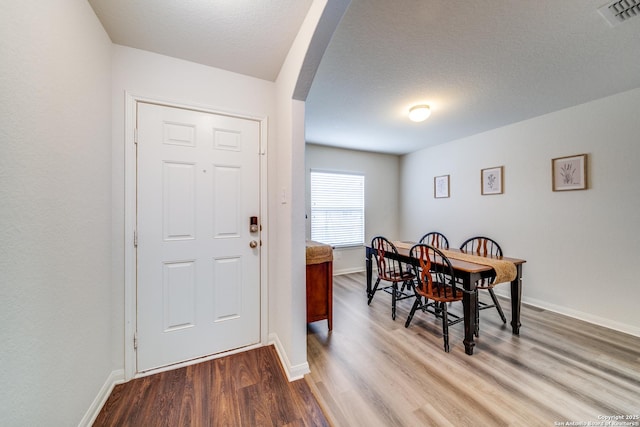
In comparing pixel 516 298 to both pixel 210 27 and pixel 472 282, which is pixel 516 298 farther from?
pixel 210 27

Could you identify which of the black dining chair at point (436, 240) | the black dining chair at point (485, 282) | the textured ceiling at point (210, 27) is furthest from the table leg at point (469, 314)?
the textured ceiling at point (210, 27)

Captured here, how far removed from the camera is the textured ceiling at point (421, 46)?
1363 millimetres

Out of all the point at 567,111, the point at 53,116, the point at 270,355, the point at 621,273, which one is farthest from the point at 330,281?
the point at 567,111

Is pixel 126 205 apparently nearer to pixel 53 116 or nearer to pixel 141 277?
pixel 141 277

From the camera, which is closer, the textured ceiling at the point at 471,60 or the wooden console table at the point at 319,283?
the textured ceiling at the point at 471,60

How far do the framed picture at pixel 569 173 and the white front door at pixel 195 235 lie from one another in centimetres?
343

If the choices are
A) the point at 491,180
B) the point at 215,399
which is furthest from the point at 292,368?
the point at 491,180

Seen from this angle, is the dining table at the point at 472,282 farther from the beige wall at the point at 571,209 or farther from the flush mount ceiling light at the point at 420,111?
the flush mount ceiling light at the point at 420,111

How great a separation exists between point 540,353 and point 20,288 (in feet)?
10.8

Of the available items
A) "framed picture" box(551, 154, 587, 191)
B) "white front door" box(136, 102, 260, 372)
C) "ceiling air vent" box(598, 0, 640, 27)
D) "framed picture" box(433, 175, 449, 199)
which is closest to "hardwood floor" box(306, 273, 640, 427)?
"white front door" box(136, 102, 260, 372)

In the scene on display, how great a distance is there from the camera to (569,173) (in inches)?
106

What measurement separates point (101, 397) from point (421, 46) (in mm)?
3117

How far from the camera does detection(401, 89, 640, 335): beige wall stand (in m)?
2.33

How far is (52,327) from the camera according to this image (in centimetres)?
105
